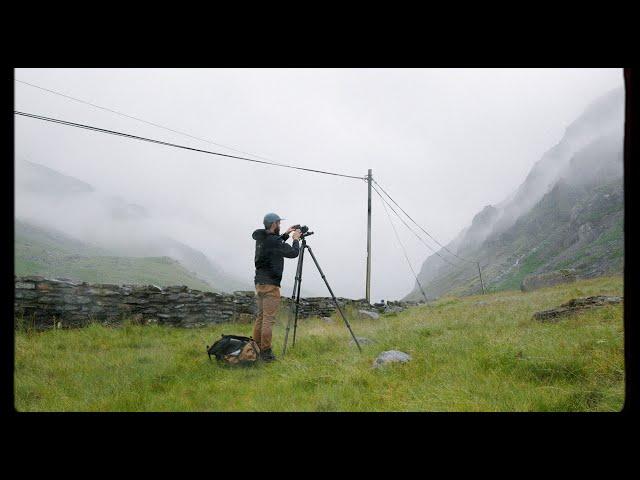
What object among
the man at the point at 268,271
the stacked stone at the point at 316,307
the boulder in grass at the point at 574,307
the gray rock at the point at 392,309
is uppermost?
the man at the point at 268,271

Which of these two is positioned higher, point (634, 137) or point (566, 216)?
point (566, 216)

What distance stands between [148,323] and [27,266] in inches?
2450

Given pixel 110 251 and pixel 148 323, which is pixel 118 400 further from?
pixel 110 251

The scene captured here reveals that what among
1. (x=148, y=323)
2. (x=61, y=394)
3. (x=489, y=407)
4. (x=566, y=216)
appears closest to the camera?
(x=489, y=407)

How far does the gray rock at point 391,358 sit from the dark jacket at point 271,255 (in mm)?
1975

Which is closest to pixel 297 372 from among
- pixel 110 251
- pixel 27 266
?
pixel 27 266

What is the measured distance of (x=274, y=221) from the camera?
6.34m

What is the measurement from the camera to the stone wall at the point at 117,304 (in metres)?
8.78

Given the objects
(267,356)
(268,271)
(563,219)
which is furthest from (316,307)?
(563,219)

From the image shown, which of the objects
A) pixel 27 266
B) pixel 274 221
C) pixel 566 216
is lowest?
pixel 27 266

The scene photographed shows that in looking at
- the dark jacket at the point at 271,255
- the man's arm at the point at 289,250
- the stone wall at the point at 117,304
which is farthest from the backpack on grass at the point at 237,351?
the stone wall at the point at 117,304

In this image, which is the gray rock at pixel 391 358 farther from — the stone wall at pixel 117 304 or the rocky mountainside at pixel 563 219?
the rocky mountainside at pixel 563 219

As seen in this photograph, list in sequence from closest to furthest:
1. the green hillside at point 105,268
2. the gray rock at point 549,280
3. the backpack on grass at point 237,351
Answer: the backpack on grass at point 237,351, the gray rock at point 549,280, the green hillside at point 105,268

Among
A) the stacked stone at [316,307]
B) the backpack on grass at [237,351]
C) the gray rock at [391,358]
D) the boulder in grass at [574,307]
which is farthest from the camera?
the stacked stone at [316,307]
